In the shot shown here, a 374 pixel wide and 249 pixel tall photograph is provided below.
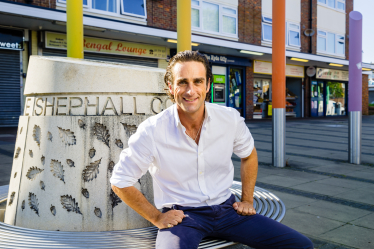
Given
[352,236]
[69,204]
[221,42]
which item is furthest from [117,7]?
[352,236]

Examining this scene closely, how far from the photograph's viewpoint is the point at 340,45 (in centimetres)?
2405

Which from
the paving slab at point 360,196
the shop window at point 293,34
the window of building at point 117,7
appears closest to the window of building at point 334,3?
the shop window at point 293,34

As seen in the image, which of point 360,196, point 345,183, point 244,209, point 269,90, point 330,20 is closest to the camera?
point 244,209

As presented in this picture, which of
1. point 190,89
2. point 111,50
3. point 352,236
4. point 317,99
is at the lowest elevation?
point 352,236

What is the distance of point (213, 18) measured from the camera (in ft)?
56.9

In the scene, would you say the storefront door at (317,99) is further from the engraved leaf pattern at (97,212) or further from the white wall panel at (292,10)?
the engraved leaf pattern at (97,212)

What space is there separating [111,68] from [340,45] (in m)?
24.3

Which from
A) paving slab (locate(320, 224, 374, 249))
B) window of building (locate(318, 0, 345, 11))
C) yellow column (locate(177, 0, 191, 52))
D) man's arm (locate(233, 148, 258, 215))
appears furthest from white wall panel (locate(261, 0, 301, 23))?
man's arm (locate(233, 148, 258, 215))

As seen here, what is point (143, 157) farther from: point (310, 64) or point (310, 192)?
point (310, 64)

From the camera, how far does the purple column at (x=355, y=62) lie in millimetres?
6789

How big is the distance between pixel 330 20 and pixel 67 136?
24.1 metres

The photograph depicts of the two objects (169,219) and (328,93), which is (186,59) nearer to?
(169,219)

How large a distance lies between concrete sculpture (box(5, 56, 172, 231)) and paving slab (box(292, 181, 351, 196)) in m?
2.93

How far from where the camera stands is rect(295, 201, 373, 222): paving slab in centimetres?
377
